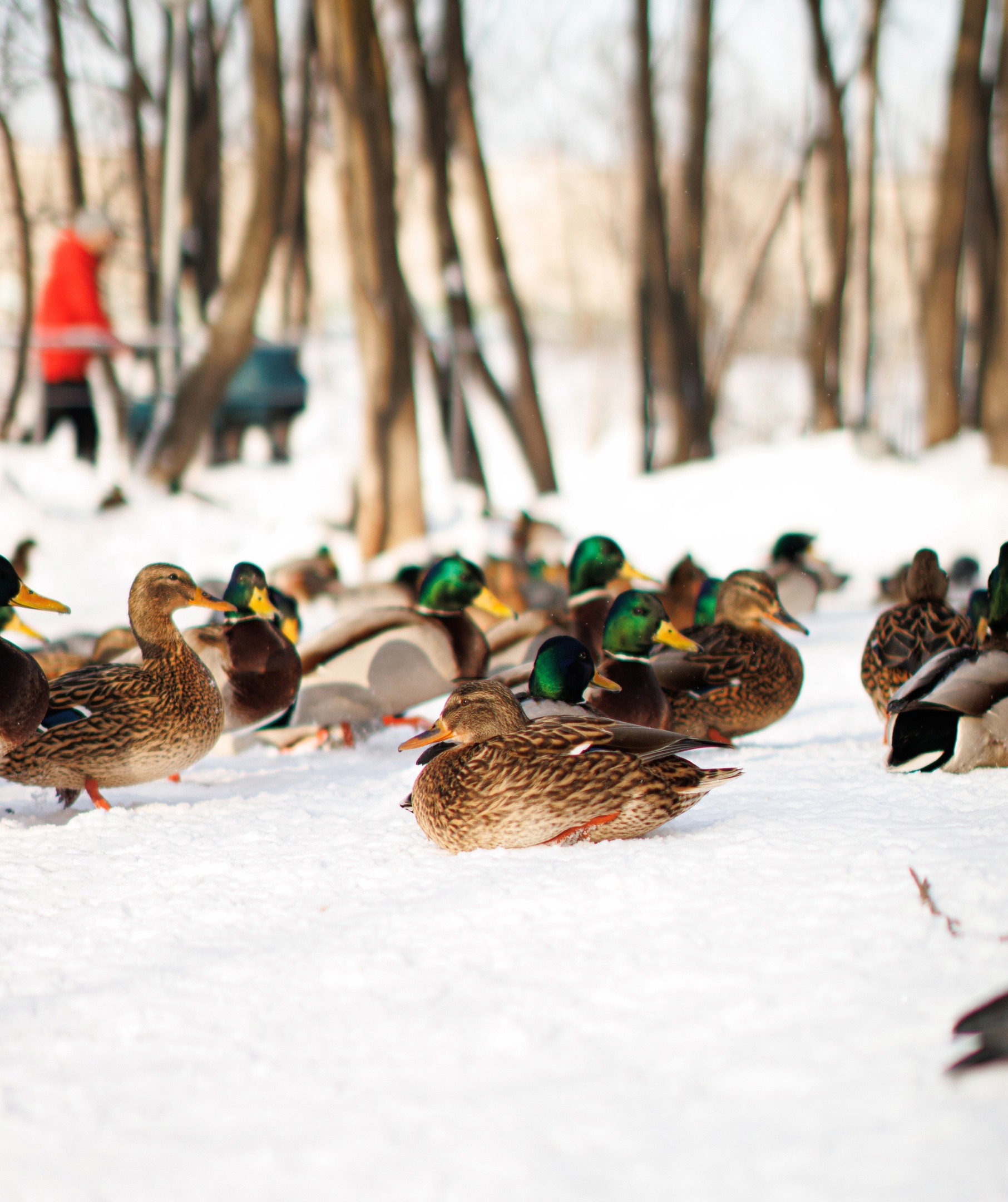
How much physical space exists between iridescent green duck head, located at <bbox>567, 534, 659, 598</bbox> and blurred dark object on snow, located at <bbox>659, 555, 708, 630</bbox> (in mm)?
1256

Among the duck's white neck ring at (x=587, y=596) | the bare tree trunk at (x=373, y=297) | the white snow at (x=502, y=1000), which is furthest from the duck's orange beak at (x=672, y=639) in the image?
the bare tree trunk at (x=373, y=297)

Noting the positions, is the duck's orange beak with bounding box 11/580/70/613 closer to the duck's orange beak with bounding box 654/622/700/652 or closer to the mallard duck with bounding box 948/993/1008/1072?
the duck's orange beak with bounding box 654/622/700/652

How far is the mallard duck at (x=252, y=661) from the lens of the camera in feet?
15.6

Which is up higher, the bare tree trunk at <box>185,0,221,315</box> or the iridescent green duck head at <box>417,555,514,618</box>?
the bare tree trunk at <box>185,0,221,315</box>

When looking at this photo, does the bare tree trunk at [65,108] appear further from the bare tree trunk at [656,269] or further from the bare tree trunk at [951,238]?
the bare tree trunk at [951,238]

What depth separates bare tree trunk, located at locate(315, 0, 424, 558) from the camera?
1072 cm

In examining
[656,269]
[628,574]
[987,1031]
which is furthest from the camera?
[656,269]

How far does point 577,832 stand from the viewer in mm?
3023

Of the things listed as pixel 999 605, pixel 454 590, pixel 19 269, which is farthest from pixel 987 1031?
pixel 19 269

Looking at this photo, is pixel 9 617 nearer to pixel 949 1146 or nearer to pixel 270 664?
pixel 270 664

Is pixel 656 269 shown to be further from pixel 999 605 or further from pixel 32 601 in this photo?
pixel 32 601

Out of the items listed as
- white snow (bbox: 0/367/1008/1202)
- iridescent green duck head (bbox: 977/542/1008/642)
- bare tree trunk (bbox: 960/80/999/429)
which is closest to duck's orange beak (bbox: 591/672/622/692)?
white snow (bbox: 0/367/1008/1202)

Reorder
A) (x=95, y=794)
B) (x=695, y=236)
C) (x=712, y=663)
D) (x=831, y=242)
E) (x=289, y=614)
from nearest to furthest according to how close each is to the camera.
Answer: (x=95, y=794), (x=712, y=663), (x=289, y=614), (x=695, y=236), (x=831, y=242)

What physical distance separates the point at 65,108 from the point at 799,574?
11.1 m
